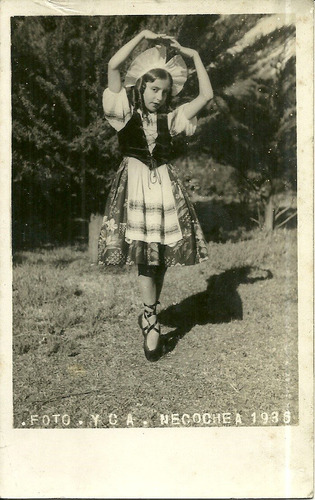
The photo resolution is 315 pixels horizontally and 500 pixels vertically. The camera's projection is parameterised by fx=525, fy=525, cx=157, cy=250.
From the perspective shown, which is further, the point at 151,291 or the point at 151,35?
the point at 151,291

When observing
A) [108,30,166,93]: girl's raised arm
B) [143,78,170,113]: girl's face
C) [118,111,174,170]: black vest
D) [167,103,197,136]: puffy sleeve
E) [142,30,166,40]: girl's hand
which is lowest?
[118,111,174,170]: black vest

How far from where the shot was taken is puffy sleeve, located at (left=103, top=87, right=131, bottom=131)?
83.3 inches

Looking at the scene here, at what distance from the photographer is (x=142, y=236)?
2.13 meters

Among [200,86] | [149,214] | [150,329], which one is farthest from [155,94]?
[150,329]

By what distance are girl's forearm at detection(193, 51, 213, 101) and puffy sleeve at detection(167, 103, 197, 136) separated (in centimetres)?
11

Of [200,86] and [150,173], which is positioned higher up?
[200,86]

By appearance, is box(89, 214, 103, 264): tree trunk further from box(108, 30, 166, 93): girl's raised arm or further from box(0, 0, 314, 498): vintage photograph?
box(108, 30, 166, 93): girl's raised arm

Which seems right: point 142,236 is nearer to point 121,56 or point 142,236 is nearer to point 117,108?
point 117,108

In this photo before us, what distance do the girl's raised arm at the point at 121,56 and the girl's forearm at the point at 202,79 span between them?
165 mm

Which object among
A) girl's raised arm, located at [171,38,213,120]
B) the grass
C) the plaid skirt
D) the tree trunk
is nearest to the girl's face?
girl's raised arm, located at [171,38,213,120]

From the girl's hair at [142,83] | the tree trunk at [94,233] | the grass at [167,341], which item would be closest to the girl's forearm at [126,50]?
the girl's hair at [142,83]

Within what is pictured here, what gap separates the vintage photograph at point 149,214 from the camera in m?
2.11

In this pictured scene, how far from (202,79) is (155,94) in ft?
0.65

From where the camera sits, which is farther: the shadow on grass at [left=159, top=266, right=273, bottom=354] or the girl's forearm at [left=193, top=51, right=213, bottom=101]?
the shadow on grass at [left=159, top=266, right=273, bottom=354]
